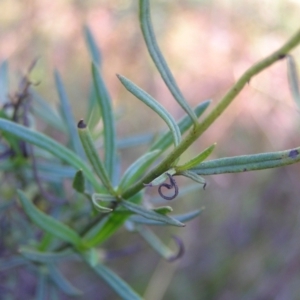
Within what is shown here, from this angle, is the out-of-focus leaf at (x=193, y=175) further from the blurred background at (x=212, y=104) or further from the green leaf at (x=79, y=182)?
the blurred background at (x=212, y=104)

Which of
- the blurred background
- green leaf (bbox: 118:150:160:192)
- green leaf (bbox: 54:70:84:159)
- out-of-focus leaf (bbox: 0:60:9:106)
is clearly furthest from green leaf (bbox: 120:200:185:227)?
the blurred background

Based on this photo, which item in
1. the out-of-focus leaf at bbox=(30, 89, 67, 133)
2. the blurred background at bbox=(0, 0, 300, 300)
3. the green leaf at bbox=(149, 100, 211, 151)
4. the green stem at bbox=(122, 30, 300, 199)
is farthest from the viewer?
the blurred background at bbox=(0, 0, 300, 300)

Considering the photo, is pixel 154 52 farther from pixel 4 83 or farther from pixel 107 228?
pixel 4 83

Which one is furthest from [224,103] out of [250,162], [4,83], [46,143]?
[4,83]

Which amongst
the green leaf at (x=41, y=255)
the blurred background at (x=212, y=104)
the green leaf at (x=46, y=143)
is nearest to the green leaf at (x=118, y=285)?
the green leaf at (x=41, y=255)

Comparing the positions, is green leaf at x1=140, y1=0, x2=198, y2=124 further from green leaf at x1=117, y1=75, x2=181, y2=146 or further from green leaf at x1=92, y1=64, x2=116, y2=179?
green leaf at x1=92, y1=64, x2=116, y2=179
